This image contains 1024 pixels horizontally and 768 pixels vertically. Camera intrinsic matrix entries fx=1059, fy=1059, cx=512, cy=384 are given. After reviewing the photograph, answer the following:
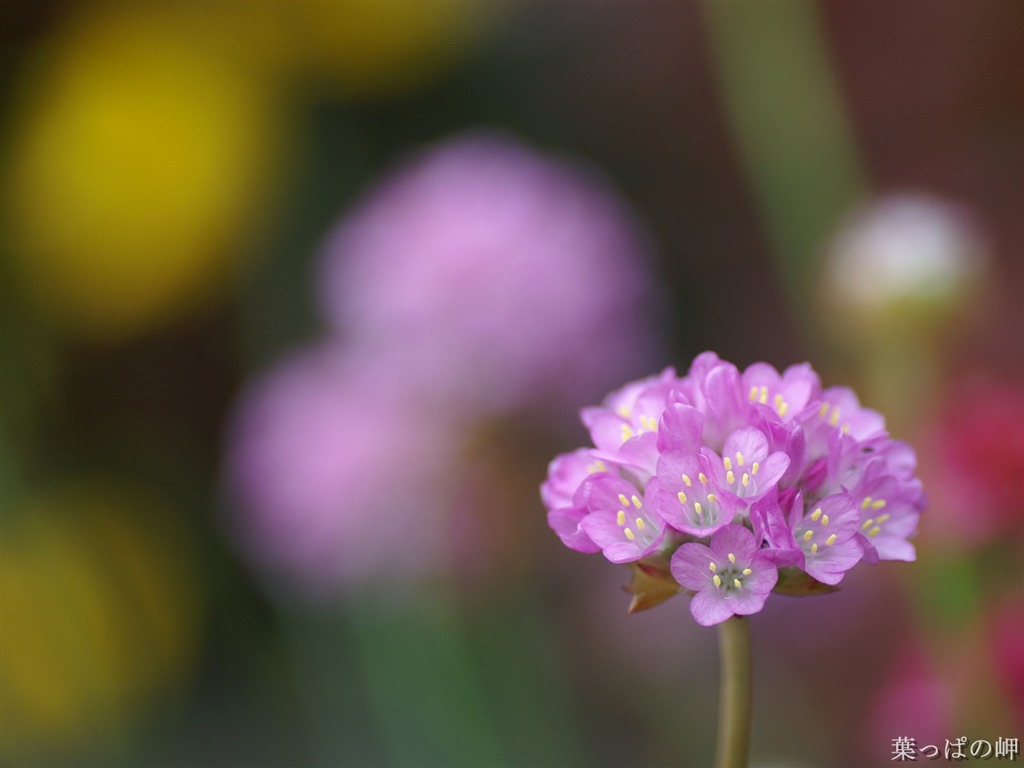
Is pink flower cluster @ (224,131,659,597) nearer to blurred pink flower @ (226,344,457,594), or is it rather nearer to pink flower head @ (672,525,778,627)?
blurred pink flower @ (226,344,457,594)

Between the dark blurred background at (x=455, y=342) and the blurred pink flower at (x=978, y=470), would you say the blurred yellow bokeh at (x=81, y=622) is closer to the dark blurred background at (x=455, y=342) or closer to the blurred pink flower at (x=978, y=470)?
the dark blurred background at (x=455, y=342)

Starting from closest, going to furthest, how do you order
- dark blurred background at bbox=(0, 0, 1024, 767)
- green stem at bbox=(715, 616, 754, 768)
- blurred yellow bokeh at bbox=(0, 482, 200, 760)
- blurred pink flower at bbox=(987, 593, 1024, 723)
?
green stem at bbox=(715, 616, 754, 768) → blurred pink flower at bbox=(987, 593, 1024, 723) → dark blurred background at bbox=(0, 0, 1024, 767) → blurred yellow bokeh at bbox=(0, 482, 200, 760)

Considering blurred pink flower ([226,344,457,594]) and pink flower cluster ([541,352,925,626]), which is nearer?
pink flower cluster ([541,352,925,626])

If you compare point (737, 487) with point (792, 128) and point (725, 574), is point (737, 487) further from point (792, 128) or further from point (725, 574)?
point (792, 128)

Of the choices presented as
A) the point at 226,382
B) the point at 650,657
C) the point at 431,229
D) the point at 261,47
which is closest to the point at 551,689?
the point at 650,657

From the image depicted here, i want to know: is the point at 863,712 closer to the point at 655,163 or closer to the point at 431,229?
the point at 431,229

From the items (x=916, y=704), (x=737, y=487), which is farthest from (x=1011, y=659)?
(x=737, y=487)

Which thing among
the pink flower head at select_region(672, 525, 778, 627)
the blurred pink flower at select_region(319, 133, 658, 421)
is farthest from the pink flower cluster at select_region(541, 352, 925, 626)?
the blurred pink flower at select_region(319, 133, 658, 421)
